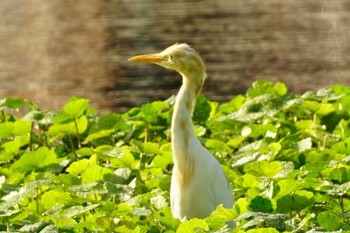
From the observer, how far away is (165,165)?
5117 mm

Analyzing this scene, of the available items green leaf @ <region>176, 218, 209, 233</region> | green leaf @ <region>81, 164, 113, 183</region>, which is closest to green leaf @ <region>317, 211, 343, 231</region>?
green leaf @ <region>176, 218, 209, 233</region>

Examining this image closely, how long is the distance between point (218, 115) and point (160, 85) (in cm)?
356

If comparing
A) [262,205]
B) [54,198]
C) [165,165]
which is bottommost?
[165,165]

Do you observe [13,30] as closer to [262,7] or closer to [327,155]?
[262,7]

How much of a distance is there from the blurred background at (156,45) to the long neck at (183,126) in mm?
4015

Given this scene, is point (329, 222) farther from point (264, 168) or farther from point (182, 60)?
point (182, 60)

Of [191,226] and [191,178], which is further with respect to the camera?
[191,178]

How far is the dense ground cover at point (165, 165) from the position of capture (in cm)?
412

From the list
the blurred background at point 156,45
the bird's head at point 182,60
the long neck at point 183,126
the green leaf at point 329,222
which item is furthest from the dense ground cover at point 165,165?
the blurred background at point 156,45

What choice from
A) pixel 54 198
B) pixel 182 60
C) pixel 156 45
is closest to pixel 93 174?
pixel 54 198

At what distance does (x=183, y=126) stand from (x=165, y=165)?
66 centimetres

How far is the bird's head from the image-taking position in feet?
15.0

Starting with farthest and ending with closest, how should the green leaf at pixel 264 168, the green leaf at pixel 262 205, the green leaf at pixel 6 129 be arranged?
Answer: the green leaf at pixel 6 129 → the green leaf at pixel 264 168 → the green leaf at pixel 262 205

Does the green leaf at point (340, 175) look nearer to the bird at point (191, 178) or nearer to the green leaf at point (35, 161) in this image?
the bird at point (191, 178)
